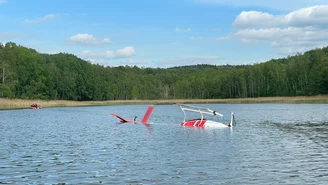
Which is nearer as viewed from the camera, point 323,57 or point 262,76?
point 323,57

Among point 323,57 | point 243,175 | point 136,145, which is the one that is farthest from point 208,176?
point 323,57

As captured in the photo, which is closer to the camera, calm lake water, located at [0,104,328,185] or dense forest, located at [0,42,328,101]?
calm lake water, located at [0,104,328,185]

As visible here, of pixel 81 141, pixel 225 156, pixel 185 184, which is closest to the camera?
pixel 185 184

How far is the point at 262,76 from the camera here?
16738cm

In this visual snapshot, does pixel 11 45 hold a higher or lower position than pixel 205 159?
higher

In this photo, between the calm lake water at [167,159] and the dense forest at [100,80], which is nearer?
the calm lake water at [167,159]

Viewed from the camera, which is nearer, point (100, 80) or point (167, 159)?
point (167, 159)

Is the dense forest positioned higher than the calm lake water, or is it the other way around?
the dense forest

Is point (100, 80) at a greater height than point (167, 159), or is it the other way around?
point (100, 80)

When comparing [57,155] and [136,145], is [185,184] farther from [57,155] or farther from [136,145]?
[136,145]

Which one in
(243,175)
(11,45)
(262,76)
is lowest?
(243,175)

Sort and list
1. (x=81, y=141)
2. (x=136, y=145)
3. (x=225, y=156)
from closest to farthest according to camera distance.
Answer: (x=225, y=156)
(x=136, y=145)
(x=81, y=141)

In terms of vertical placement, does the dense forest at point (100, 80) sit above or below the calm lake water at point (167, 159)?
above

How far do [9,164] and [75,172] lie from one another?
3.82 meters
